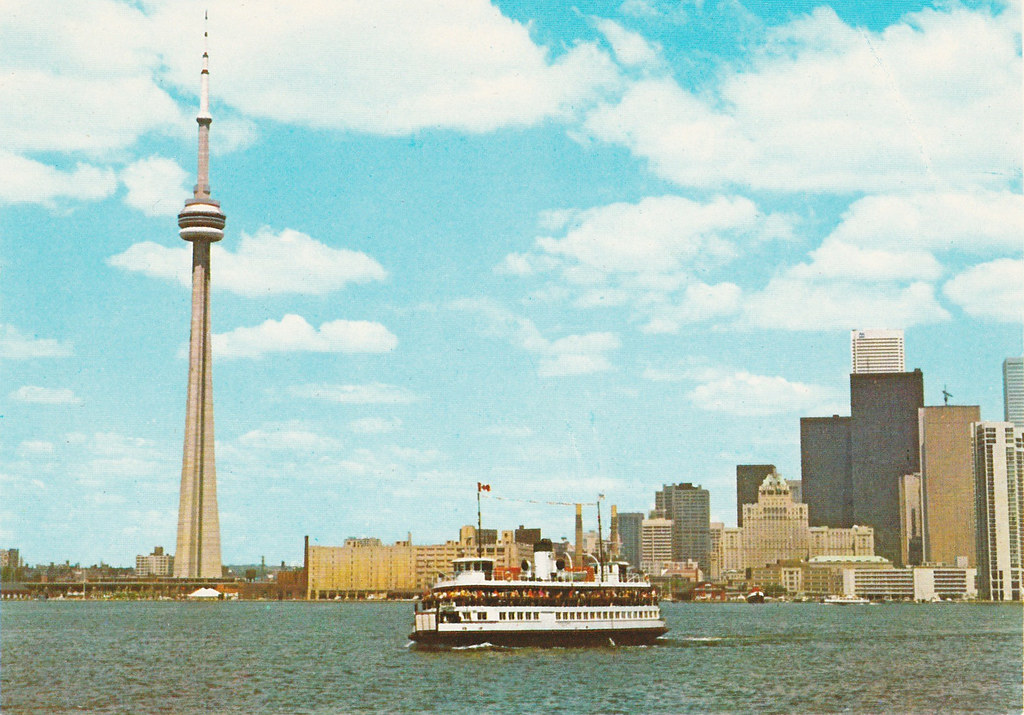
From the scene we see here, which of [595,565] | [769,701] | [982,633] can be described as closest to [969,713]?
[769,701]

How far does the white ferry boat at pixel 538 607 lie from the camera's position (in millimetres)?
122875

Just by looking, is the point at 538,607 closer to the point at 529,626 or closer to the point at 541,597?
the point at 541,597

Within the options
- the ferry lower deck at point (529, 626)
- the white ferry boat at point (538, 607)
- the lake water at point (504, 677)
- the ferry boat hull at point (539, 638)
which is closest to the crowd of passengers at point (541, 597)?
the white ferry boat at point (538, 607)

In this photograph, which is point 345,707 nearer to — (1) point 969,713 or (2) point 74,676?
(2) point 74,676

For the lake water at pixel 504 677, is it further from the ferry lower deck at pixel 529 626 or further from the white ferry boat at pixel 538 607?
the white ferry boat at pixel 538 607

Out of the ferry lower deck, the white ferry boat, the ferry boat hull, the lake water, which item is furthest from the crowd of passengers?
the lake water

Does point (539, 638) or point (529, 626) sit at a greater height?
point (529, 626)

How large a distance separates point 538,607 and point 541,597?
1100 millimetres

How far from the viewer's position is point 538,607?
12656 centimetres

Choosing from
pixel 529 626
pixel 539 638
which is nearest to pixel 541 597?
pixel 529 626

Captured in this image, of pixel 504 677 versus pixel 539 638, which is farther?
pixel 539 638

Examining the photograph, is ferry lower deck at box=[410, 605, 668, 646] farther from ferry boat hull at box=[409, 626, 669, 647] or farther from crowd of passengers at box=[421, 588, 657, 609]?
crowd of passengers at box=[421, 588, 657, 609]

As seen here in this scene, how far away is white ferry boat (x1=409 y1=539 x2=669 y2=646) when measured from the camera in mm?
122875

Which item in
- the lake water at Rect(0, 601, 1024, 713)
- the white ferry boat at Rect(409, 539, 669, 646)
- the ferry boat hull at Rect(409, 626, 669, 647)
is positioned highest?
the white ferry boat at Rect(409, 539, 669, 646)
